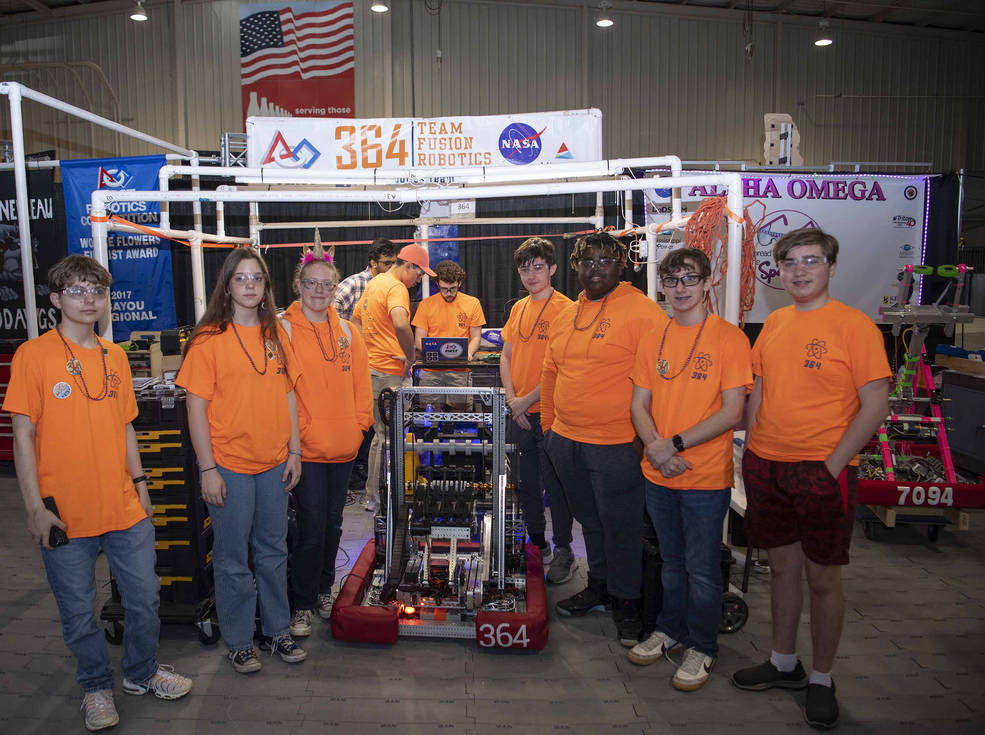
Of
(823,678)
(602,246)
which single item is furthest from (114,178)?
(823,678)

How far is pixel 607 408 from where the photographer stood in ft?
8.44

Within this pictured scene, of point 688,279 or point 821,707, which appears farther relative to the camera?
point 688,279

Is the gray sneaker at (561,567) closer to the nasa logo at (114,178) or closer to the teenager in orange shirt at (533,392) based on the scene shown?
the teenager in orange shirt at (533,392)

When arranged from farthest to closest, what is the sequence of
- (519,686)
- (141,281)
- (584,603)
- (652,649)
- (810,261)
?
1. (141,281)
2. (584,603)
3. (652,649)
4. (519,686)
5. (810,261)

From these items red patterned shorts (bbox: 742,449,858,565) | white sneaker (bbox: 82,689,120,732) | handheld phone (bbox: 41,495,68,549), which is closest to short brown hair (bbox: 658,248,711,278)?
red patterned shorts (bbox: 742,449,858,565)

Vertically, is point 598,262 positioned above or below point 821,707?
above

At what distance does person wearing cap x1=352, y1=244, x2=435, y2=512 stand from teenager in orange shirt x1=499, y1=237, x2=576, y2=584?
99 cm

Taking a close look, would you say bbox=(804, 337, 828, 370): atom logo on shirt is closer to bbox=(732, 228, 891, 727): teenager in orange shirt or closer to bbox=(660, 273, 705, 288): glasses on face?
bbox=(732, 228, 891, 727): teenager in orange shirt

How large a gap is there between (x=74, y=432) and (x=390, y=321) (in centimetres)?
241

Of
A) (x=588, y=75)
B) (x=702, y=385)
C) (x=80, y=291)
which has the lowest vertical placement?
(x=702, y=385)

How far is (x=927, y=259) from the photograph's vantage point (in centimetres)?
685

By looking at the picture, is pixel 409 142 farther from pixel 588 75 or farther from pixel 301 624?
pixel 588 75

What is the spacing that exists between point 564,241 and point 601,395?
4587 millimetres

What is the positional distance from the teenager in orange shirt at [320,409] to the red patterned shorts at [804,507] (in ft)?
5.03
